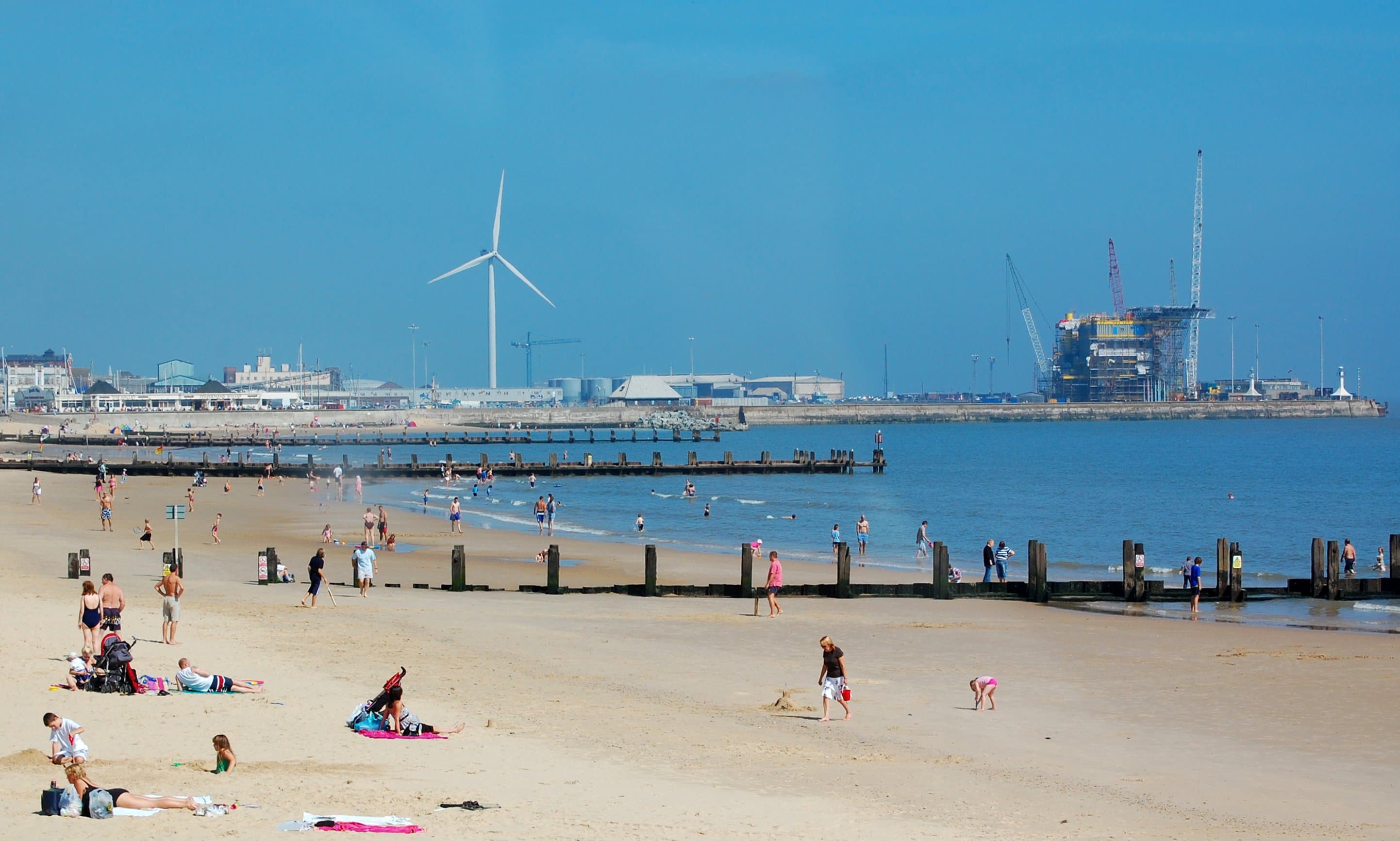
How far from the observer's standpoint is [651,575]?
1166 inches

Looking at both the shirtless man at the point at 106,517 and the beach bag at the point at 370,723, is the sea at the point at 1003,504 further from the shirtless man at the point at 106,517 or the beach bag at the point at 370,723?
the beach bag at the point at 370,723

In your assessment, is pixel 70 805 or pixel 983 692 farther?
pixel 983 692

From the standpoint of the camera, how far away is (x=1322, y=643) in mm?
23938

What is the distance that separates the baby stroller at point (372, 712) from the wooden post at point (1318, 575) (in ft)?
80.1

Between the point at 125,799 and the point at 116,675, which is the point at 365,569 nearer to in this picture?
the point at 116,675

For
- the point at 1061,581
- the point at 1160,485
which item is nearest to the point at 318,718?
the point at 1061,581

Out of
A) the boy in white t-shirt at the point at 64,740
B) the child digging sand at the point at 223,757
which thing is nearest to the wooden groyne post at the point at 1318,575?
the child digging sand at the point at 223,757

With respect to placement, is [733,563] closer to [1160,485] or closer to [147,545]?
[147,545]

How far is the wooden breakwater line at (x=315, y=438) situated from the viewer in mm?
120375

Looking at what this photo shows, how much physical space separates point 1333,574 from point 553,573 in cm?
1850

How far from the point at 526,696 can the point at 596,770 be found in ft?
13.0

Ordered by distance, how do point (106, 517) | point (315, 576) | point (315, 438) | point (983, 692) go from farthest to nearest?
point (315, 438) < point (106, 517) < point (315, 576) < point (983, 692)

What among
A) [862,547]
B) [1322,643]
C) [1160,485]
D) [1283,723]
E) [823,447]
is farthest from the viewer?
[823,447]

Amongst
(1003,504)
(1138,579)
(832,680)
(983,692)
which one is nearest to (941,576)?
(1138,579)
